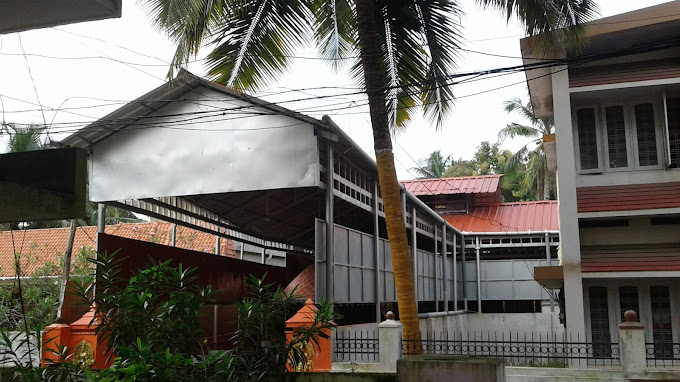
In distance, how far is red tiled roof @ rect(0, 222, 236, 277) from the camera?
26.0m

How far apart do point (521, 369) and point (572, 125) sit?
17.6 ft

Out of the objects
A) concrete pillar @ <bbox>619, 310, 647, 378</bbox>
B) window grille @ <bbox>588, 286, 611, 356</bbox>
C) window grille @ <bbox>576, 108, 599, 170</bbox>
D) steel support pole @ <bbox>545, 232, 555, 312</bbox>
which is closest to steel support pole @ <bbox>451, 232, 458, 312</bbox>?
steel support pole @ <bbox>545, 232, 555, 312</bbox>

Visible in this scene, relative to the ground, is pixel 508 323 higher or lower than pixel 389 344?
lower

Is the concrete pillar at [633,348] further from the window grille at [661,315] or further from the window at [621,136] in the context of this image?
the window at [621,136]

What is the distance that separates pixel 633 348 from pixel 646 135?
5.02 metres

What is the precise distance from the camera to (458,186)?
32.2 metres

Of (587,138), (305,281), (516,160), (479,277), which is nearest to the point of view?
(587,138)

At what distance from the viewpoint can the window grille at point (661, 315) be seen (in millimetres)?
13883

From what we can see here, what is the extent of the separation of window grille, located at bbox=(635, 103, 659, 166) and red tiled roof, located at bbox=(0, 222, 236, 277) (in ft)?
51.1

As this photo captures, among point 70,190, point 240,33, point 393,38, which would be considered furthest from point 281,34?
point 70,190

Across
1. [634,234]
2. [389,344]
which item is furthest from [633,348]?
[389,344]

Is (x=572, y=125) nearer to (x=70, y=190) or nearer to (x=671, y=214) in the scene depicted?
(x=671, y=214)

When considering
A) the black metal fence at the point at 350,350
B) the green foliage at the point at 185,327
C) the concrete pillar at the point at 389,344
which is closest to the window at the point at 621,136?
the concrete pillar at the point at 389,344

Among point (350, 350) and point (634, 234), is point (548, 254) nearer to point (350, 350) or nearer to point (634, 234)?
point (634, 234)
